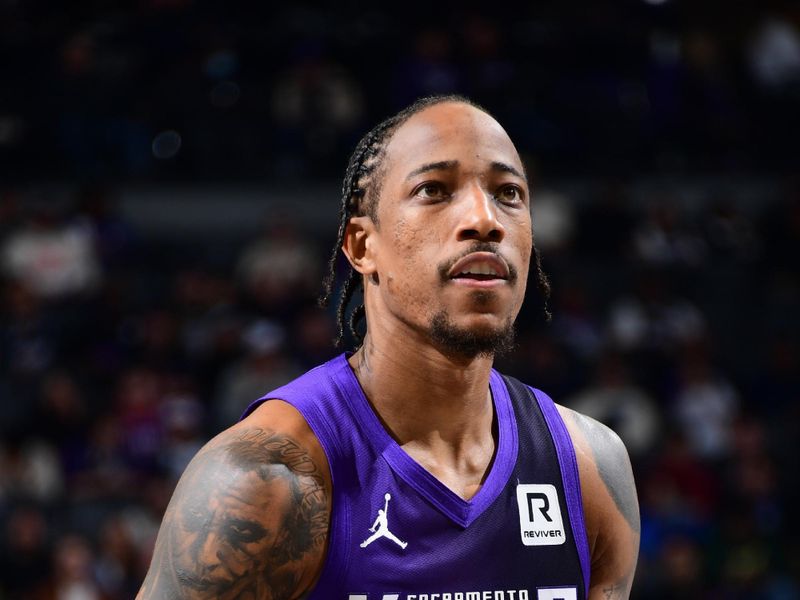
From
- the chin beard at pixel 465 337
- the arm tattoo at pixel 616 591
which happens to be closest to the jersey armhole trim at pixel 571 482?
the arm tattoo at pixel 616 591

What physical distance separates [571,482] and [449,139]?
82cm

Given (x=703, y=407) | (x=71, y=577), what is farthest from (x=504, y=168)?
(x=703, y=407)

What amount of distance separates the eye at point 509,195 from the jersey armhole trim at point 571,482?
1.77 ft

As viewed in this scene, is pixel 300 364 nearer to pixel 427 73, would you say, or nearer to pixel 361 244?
pixel 427 73

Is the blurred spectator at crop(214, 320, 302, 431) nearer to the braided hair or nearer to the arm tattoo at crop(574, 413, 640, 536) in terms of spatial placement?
the braided hair

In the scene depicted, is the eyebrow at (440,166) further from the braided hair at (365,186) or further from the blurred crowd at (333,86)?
the blurred crowd at (333,86)

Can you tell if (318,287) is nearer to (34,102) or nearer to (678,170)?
(34,102)

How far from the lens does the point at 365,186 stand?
282 cm

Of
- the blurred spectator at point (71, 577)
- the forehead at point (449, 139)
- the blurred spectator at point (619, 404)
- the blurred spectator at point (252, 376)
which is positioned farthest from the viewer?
the blurred spectator at point (619, 404)

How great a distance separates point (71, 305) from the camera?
29.9 ft

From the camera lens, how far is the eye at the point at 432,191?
2621 mm

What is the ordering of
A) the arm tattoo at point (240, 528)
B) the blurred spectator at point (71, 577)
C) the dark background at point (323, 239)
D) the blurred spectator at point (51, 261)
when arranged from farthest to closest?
the blurred spectator at point (51, 261), the dark background at point (323, 239), the blurred spectator at point (71, 577), the arm tattoo at point (240, 528)

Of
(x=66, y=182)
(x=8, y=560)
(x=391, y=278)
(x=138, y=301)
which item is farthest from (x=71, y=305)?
(x=391, y=278)

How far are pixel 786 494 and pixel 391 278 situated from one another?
21.5 ft
